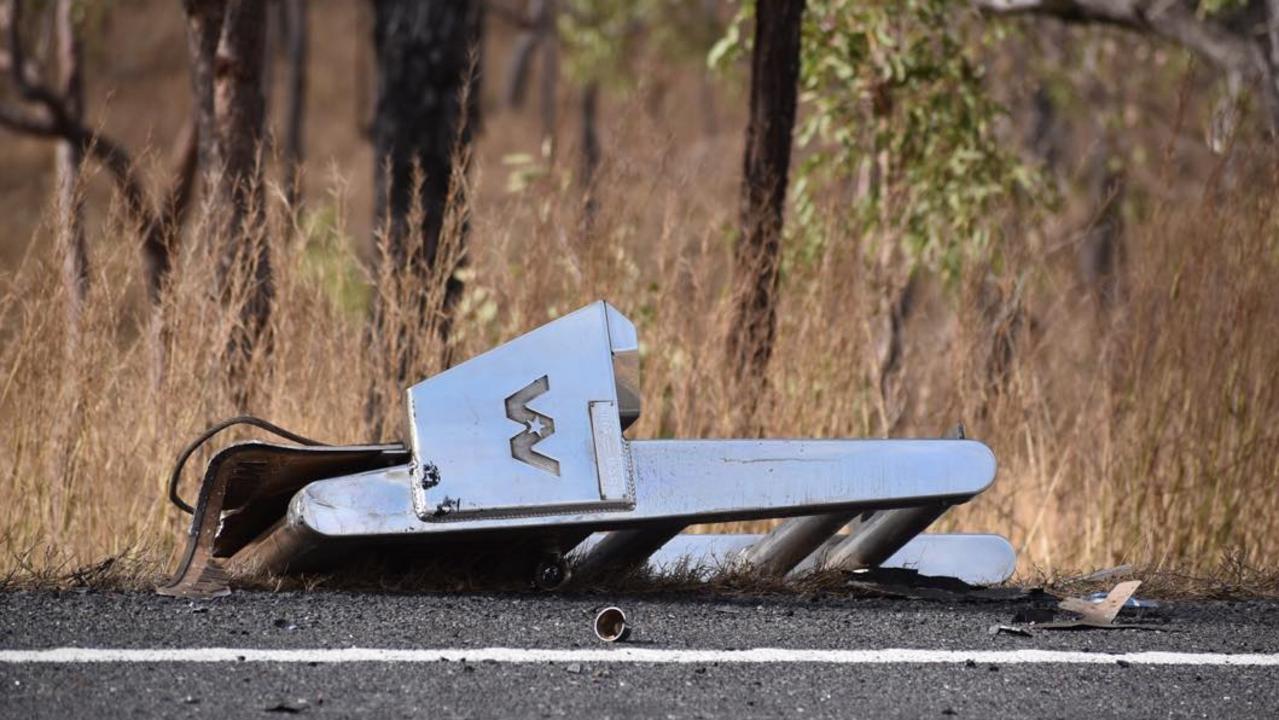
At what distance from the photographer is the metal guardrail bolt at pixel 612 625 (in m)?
3.42

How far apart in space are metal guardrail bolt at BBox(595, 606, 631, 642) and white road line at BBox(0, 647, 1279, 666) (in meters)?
0.08

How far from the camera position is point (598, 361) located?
384cm

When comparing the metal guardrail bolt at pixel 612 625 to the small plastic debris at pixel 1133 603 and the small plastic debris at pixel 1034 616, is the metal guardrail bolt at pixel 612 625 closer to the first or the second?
the small plastic debris at pixel 1034 616

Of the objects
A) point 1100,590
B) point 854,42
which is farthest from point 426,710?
point 854,42

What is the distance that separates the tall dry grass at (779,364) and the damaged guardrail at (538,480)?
0.58 meters

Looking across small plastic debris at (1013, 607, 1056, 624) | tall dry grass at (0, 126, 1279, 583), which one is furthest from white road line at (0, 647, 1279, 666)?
tall dry grass at (0, 126, 1279, 583)

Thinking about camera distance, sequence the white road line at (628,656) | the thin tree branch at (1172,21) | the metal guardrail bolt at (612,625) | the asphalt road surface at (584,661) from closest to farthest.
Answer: the asphalt road surface at (584,661), the white road line at (628,656), the metal guardrail bolt at (612,625), the thin tree branch at (1172,21)

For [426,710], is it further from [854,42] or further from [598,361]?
[854,42]

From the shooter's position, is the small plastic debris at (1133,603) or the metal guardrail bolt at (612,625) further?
the small plastic debris at (1133,603)

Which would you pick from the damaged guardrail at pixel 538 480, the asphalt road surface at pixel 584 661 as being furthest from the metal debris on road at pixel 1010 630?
the damaged guardrail at pixel 538 480

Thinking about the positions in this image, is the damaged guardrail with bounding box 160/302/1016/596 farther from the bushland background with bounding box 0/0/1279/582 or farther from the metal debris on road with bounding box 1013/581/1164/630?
the bushland background with bounding box 0/0/1279/582

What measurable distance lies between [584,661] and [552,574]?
0.64 meters

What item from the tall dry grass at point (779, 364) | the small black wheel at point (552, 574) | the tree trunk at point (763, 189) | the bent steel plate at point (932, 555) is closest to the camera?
the small black wheel at point (552, 574)

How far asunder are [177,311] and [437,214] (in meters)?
2.68
